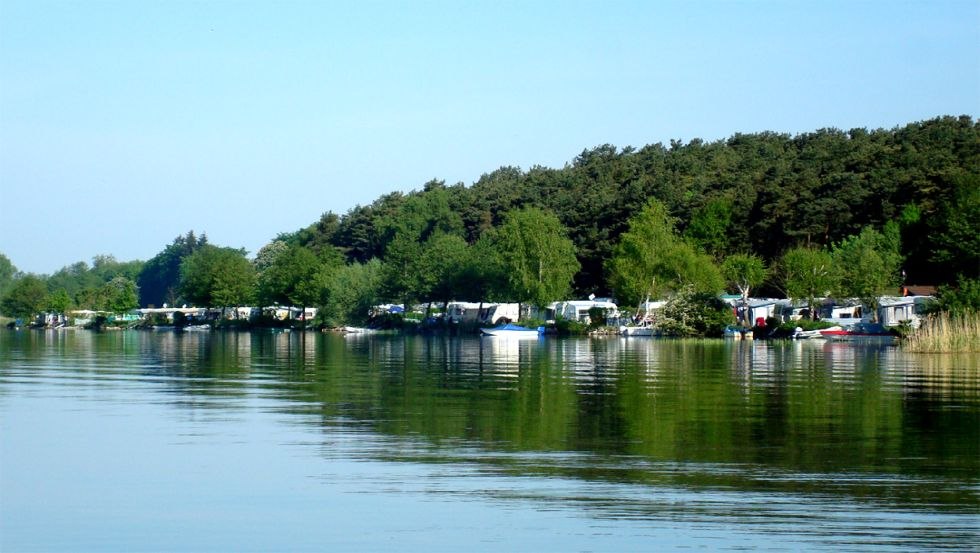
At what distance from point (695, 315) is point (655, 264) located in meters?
8.47

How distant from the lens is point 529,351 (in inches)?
2172

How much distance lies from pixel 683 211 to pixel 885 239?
26.1m

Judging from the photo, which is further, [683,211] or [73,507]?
[683,211]

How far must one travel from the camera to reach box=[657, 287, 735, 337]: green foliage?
247 ft

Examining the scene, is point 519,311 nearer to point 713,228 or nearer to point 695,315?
point 713,228

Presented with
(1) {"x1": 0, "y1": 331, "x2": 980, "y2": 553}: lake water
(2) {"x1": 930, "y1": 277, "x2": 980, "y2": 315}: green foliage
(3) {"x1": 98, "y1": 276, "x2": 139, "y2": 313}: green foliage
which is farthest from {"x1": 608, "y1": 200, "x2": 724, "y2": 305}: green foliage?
(3) {"x1": 98, "y1": 276, "x2": 139, "y2": 313}: green foliage

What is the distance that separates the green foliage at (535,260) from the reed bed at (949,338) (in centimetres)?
4479

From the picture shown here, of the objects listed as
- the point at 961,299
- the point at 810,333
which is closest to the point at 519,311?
the point at 810,333

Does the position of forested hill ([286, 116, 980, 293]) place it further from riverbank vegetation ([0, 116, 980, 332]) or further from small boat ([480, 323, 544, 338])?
small boat ([480, 323, 544, 338])

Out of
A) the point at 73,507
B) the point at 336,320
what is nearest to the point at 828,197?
the point at 336,320

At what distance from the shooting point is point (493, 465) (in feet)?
51.8

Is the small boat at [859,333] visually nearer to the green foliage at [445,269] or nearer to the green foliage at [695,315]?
the green foliage at [695,315]

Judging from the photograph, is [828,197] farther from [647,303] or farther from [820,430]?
[820,430]

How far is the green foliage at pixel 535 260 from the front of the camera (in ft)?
295
